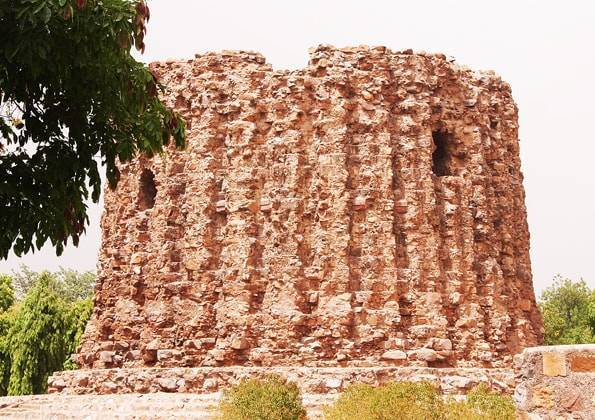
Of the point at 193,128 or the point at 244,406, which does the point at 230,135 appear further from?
the point at 244,406

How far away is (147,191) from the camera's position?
17422 mm

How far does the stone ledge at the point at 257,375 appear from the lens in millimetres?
13422

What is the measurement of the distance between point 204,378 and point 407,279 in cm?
346

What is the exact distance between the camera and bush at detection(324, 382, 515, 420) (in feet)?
31.9

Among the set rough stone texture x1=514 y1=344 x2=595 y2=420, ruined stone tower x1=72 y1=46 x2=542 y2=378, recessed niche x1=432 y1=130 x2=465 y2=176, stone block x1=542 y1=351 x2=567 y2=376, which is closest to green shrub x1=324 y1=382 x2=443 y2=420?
rough stone texture x1=514 y1=344 x2=595 y2=420

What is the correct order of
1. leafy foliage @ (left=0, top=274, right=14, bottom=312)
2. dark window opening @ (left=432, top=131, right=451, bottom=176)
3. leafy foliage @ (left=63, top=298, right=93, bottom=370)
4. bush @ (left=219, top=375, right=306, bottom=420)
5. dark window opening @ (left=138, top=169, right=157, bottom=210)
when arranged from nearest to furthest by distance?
bush @ (left=219, top=375, right=306, bottom=420) → dark window opening @ (left=432, top=131, right=451, bottom=176) → dark window opening @ (left=138, top=169, right=157, bottom=210) → leafy foliage @ (left=63, top=298, right=93, bottom=370) → leafy foliage @ (left=0, top=274, right=14, bottom=312)

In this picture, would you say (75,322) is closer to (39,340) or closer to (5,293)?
(39,340)

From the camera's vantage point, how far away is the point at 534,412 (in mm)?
6203

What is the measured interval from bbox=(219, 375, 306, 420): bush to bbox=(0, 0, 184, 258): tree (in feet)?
13.2

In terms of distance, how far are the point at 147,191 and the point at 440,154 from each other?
531 cm

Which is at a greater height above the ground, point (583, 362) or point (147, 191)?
point (147, 191)

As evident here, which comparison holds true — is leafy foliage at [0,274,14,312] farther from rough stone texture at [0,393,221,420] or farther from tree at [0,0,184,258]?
tree at [0,0,184,258]

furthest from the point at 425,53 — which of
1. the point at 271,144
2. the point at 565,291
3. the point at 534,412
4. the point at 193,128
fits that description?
the point at 565,291

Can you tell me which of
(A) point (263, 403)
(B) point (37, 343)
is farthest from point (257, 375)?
(B) point (37, 343)
